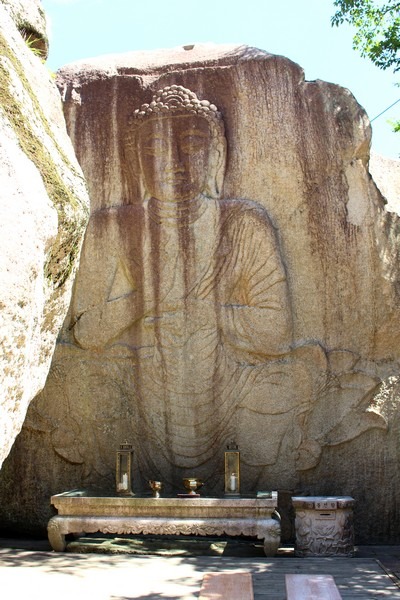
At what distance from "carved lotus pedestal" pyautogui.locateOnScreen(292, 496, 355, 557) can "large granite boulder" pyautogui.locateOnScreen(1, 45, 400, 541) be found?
70 centimetres

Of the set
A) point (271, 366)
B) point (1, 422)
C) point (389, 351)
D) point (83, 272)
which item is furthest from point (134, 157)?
point (1, 422)

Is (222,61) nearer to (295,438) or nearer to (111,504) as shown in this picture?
(295,438)

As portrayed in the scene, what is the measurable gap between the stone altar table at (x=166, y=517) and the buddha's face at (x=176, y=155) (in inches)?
115

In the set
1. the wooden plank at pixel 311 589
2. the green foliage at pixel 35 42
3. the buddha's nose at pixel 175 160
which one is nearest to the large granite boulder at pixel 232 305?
the buddha's nose at pixel 175 160

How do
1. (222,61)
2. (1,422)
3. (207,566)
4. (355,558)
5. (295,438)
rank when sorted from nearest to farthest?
(1,422) → (207,566) → (355,558) → (295,438) → (222,61)

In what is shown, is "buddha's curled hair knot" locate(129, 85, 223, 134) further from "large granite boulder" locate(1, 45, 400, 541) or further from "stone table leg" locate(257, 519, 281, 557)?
"stone table leg" locate(257, 519, 281, 557)

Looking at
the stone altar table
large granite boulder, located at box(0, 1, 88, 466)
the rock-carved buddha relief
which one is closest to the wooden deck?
the stone altar table

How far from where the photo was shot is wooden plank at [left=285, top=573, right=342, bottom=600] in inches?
148

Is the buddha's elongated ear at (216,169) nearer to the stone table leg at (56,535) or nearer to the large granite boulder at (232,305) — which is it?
the large granite boulder at (232,305)

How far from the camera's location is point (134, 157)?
802 cm

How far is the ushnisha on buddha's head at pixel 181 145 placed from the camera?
7789 millimetres

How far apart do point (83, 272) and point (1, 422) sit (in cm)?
533

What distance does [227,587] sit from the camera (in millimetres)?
4215

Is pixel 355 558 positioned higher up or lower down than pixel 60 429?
lower down
